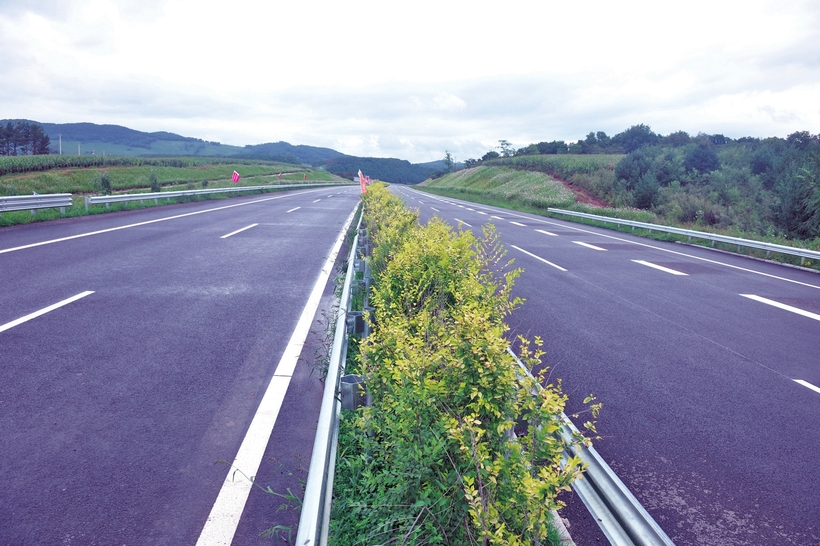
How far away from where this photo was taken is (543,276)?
36.8 feet

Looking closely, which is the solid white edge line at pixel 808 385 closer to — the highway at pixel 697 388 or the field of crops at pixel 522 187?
the highway at pixel 697 388

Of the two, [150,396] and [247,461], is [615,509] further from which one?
[150,396]

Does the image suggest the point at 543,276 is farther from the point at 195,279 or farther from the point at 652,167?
the point at 652,167

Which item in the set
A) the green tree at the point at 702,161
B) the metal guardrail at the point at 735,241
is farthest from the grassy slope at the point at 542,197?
the green tree at the point at 702,161

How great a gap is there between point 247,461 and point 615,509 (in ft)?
7.93

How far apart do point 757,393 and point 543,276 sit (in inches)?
242

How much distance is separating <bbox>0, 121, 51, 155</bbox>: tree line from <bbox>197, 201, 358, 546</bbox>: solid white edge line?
112 metres

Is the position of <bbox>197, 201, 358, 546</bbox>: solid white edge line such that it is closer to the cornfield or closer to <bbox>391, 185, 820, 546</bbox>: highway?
<bbox>391, 185, 820, 546</bbox>: highway

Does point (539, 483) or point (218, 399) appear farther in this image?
point (218, 399)

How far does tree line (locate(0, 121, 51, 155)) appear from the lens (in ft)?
304

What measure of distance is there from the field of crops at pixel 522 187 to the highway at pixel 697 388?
2811cm

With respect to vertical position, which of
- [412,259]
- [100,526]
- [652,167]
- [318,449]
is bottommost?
[100,526]

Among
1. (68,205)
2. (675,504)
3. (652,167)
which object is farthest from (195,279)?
(652,167)

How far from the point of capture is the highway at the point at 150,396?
3.05 metres
